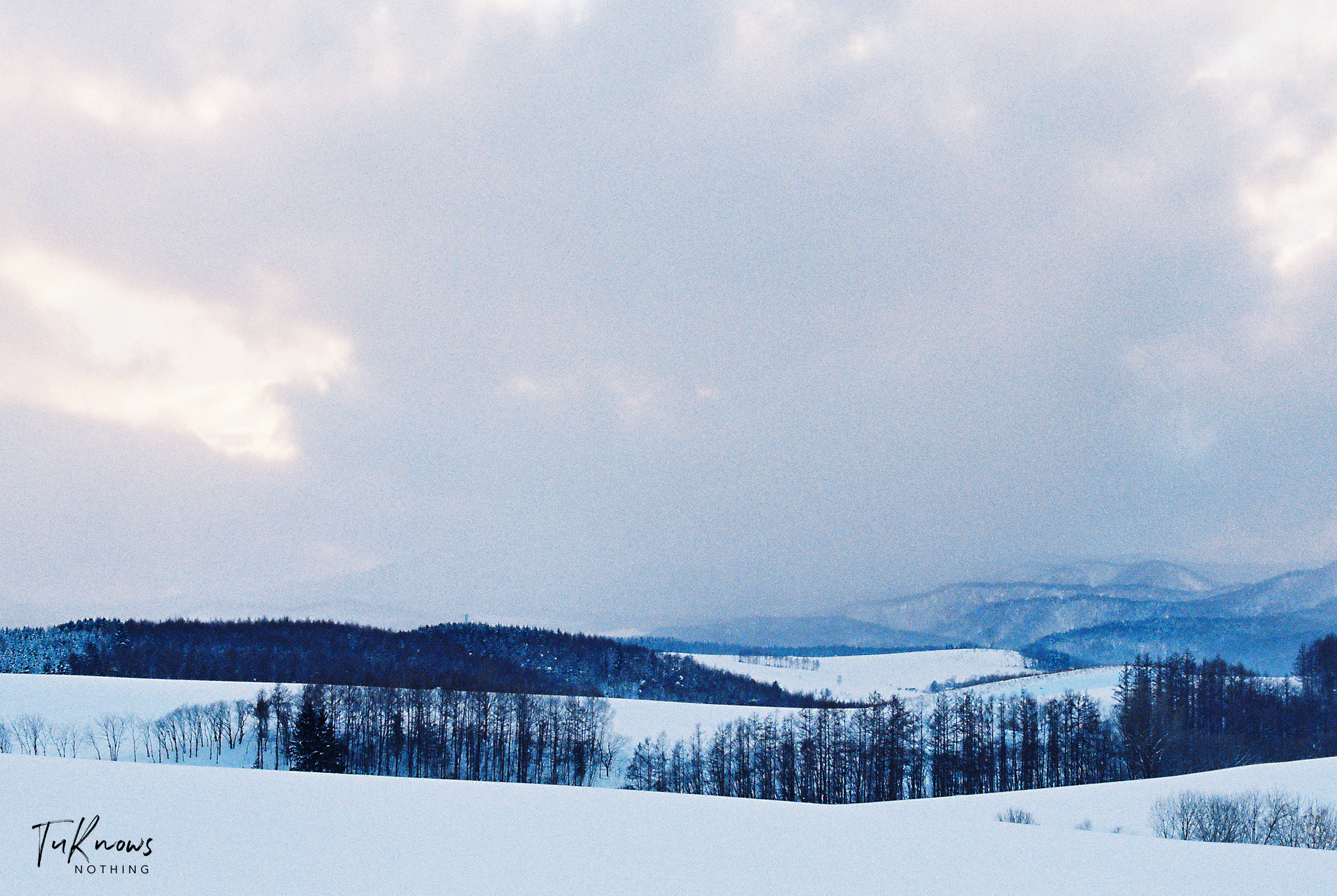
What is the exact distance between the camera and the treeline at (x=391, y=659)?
129 m

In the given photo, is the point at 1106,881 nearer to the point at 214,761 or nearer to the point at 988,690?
the point at 214,761

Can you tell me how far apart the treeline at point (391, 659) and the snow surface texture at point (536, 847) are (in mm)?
88542

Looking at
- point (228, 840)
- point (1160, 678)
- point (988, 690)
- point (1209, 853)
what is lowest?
point (988, 690)

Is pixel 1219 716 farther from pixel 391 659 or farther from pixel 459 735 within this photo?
pixel 391 659

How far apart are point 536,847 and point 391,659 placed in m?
138

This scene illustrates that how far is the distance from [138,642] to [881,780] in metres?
123

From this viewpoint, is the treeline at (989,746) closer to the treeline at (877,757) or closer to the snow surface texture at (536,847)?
the treeline at (877,757)

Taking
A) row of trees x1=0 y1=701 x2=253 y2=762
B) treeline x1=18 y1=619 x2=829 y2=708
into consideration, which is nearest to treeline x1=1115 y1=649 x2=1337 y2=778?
treeline x1=18 y1=619 x2=829 y2=708

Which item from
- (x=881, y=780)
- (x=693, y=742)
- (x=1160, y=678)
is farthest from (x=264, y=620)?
(x=1160, y=678)

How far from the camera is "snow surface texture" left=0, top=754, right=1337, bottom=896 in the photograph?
1436 cm

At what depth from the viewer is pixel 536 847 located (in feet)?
53.8

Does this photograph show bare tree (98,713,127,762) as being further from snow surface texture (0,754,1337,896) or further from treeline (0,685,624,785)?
snow surface texture (0,754,1337,896)

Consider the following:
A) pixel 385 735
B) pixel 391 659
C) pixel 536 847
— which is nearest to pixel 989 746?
pixel 385 735

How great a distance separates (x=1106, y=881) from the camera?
51.9 ft
